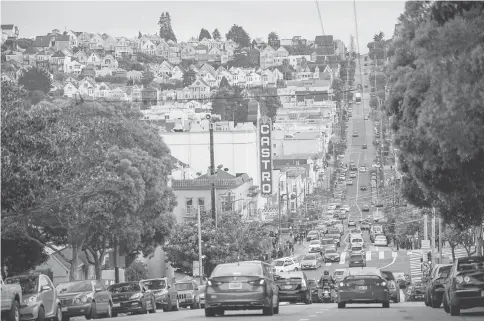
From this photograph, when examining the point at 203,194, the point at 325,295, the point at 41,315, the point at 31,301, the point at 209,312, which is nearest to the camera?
the point at 31,301

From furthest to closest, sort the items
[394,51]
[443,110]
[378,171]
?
[378,171], [394,51], [443,110]

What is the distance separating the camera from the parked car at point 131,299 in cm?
4044

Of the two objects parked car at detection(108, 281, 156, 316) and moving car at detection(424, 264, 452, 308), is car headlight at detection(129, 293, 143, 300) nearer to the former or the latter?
parked car at detection(108, 281, 156, 316)

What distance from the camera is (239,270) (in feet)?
94.0

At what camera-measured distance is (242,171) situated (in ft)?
388

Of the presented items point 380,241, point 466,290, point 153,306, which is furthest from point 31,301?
point 380,241

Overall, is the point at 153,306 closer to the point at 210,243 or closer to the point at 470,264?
the point at 470,264

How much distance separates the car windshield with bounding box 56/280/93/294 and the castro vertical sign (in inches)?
2995

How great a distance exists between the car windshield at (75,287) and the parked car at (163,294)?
261 inches

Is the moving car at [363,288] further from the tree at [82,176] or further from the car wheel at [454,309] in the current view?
the tree at [82,176]

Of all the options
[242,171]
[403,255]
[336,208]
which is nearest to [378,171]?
[336,208]

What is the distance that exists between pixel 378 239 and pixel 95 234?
62322 millimetres

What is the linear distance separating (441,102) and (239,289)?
6.45 metres

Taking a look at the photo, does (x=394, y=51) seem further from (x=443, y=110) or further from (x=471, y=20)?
(x=471, y=20)
